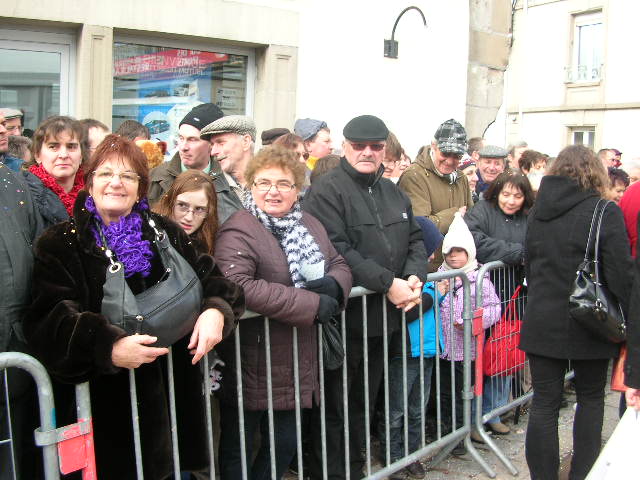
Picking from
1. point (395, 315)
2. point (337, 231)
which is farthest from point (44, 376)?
point (395, 315)

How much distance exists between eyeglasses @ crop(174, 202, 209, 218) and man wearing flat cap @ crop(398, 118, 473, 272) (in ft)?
6.28

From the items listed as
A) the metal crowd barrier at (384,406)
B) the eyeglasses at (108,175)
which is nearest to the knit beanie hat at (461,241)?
the metal crowd barrier at (384,406)

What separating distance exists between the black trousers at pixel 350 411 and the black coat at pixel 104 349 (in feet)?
2.78

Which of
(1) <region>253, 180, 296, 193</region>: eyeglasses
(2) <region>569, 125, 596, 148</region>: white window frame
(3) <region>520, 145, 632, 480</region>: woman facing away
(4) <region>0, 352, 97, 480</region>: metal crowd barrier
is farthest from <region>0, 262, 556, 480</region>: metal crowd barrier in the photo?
(2) <region>569, 125, 596, 148</region>: white window frame

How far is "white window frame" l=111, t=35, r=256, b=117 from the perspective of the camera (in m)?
6.25

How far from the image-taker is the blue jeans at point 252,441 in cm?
319

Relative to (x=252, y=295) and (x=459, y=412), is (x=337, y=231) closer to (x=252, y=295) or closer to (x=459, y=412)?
(x=252, y=295)

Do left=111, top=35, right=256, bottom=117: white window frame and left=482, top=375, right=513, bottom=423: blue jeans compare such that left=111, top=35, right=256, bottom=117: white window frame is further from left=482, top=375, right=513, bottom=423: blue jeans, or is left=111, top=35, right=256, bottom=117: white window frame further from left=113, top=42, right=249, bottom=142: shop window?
left=482, top=375, right=513, bottom=423: blue jeans

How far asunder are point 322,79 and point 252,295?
14.6 ft

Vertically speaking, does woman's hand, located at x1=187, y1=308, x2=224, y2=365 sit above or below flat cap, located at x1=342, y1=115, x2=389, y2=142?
below

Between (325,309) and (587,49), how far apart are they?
23313mm

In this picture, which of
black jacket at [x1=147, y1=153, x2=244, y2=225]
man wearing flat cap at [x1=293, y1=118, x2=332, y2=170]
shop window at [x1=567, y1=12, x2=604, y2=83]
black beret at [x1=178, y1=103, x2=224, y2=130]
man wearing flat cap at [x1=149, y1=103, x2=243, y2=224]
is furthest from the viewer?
shop window at [x1=567, y1=12, x2=604, y2=83]

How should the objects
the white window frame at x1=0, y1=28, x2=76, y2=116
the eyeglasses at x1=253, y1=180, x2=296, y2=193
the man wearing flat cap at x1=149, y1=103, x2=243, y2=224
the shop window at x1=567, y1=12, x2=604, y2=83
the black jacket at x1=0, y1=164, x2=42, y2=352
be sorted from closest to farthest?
the black jacket at x1=0, y1=164, x2=42, y2=352
the eyeglasses at x1=253, y1=180, x2=296, y2=193
the man wearing flat cap at x1=149, y1=103, x2=243, y2=224
the white window frame at x1=0, y1=28, x2=76, y2=116
the shop window at x1=567, y1=12, x2=604, y2=83

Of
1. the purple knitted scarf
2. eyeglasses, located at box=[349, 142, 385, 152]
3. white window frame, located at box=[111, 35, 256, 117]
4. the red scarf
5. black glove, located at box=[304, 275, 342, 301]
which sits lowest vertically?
black glove, located at box=[304, 275, 342, 301]
